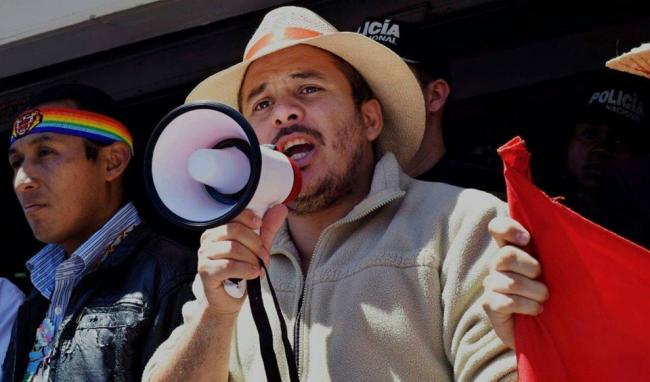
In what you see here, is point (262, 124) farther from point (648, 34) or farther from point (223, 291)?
point (648, 34)

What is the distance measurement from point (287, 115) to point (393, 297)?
0.52 meters

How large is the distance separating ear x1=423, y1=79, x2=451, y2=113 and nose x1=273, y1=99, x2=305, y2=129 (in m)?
1.06

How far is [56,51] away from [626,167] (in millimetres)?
1893

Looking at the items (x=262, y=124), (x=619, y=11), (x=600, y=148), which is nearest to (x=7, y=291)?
(x=262, y=124)

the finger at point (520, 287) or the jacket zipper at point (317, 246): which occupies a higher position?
the jacket zipper at point (317, 246)

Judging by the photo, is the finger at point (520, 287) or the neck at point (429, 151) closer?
the finger at point (520, 287)

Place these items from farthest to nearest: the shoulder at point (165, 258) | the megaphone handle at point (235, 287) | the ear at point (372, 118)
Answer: the shoulder at point (165, 258)
the ear at point (372, 118)
the megaphone handle at point (235, 287)

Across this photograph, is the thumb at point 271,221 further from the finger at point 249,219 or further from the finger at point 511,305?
the finger at point 511,305

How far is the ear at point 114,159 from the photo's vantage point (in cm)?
360

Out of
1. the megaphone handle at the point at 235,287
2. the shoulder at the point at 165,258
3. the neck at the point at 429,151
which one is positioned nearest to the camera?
the megaphone handle at the point at 235,287

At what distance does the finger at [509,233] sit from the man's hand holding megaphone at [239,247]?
1.37ft

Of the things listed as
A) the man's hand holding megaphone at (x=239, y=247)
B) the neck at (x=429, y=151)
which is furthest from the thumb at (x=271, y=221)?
the neck at (x=429, y=151)

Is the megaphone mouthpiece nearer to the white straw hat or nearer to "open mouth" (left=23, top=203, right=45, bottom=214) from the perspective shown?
the white straw hat

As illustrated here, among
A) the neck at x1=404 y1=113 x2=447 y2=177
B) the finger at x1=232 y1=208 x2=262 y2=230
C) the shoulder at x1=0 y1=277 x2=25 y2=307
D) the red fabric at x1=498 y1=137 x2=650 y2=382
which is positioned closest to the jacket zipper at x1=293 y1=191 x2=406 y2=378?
the finger at x1=232 y1=208 x2=262 y2=230
